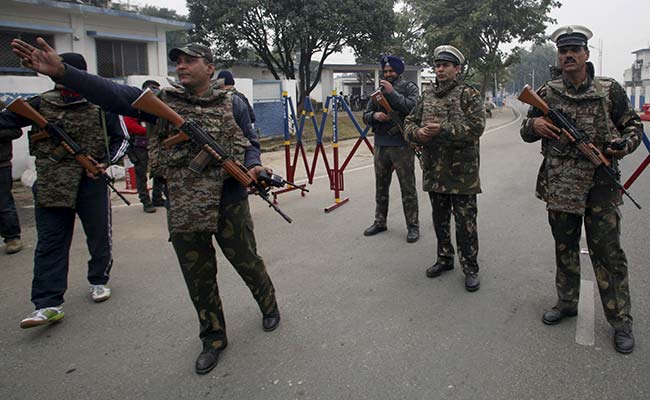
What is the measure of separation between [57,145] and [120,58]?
42.1 feet

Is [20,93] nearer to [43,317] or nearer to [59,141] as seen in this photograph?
[59,141]

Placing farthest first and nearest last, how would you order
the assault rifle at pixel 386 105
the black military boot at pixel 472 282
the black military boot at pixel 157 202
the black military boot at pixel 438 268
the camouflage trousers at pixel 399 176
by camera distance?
the black military boot at pixel 157 202, the camouflage trousers at pixel 399 176, the assault rifle at pixel 386 105, the black military boot at pixel 438 268, the black military boot at pixel 472 282

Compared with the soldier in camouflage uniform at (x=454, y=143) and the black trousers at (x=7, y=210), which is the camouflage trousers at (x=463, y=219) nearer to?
the soldier in camouflage uniform at (x=454, y=143)

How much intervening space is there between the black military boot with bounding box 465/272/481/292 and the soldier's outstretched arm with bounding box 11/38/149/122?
101 inches

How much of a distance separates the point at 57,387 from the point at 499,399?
2333 mm

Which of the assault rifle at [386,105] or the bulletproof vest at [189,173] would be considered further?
the assault rifle at [386,105]

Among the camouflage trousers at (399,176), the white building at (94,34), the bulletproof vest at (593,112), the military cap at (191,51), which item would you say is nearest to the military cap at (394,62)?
the camouflage trousers at (399,176)

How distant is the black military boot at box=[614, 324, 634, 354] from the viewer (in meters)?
2.80

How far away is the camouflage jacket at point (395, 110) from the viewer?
15.8 ft

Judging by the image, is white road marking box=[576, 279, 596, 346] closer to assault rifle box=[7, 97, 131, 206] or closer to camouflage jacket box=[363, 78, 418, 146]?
camouflage jacket box=[363, 78, 418, 146]

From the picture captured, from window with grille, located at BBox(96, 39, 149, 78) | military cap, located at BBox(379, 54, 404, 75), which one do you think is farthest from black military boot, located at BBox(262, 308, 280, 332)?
window with grille, located at BBox(96, 39, 149, 78)

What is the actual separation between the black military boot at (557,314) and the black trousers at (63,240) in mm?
3215

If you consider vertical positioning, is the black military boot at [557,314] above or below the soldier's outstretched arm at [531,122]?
below

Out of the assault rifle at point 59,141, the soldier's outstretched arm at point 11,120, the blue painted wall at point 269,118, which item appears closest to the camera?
the assault rifle at point 59,141
